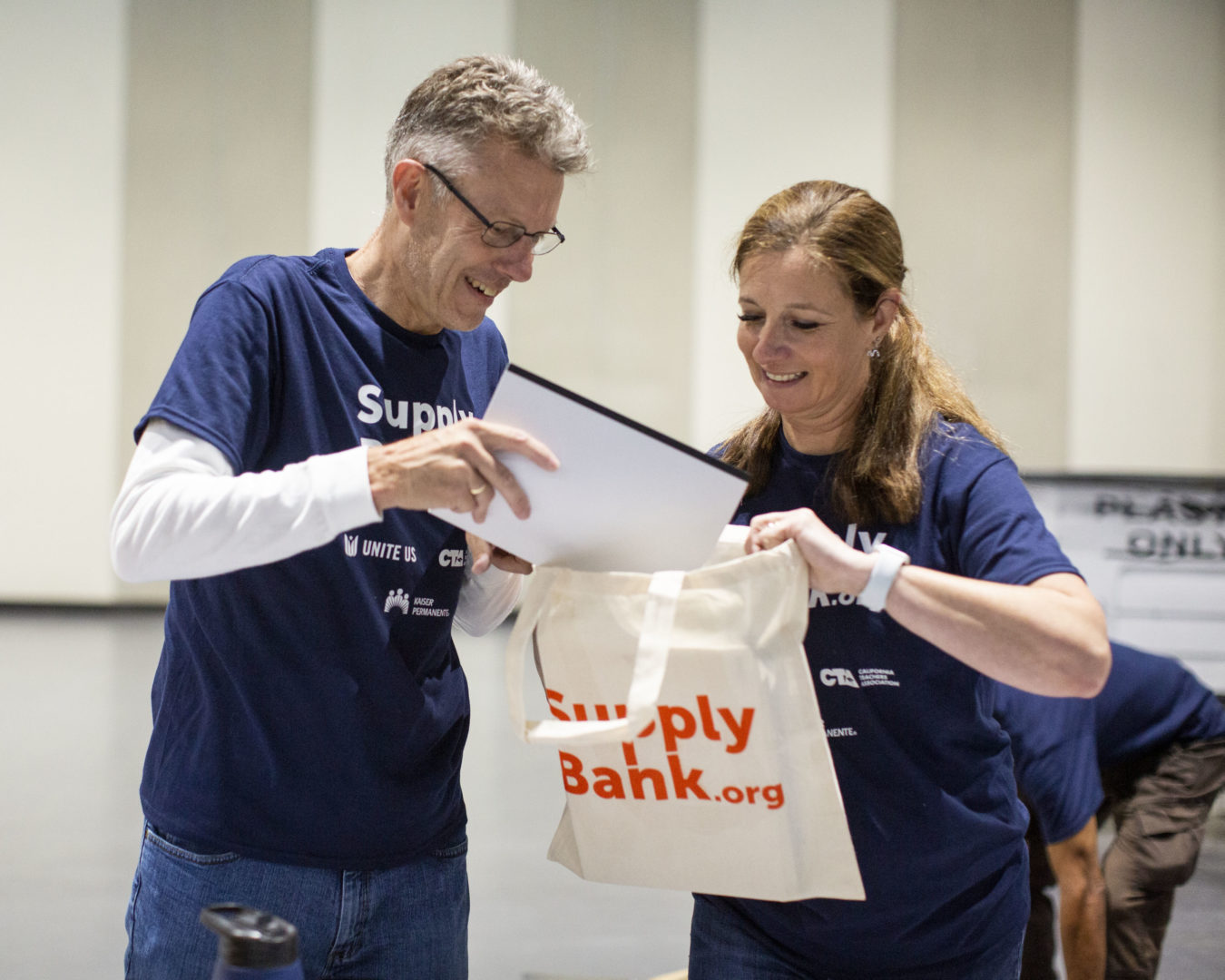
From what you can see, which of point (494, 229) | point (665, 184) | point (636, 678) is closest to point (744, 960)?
point (636, 678)

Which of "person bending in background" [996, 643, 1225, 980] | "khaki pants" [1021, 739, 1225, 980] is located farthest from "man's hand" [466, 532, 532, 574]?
"khaki pants" [1021, 739, 1225, 980]

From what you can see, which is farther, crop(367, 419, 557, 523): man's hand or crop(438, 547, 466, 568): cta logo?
crop(438, 547, 466, 568): cta logo

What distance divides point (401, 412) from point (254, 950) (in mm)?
768

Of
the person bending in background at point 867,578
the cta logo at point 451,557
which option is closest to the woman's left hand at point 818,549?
the person bending in background at point 867,578

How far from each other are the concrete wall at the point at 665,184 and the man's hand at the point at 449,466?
6.79m

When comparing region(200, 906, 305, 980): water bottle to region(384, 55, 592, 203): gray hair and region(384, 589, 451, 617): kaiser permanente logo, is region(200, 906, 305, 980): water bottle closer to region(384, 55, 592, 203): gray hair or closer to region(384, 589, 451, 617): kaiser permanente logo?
region(384, 589, 451, 617): kaiser permanente logo

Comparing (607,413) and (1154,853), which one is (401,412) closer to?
(607,413)

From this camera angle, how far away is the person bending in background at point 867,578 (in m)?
1.36

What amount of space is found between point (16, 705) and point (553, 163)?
5.24 m

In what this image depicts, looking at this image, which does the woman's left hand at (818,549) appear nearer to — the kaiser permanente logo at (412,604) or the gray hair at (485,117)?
the kaiser permanente logo at (412,604)

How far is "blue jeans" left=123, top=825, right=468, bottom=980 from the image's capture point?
4.28 ft

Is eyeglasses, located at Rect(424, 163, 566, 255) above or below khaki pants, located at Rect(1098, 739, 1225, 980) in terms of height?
above

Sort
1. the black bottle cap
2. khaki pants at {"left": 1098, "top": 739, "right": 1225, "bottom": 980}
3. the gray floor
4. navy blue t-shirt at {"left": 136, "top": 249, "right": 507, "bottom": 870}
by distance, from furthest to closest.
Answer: the gray floor
khaki pants at {"left": 1098, "top": 739, "right": 1225, "bottom": 980}
navy blue t-shirt at {"left": 136, "top": 249, "right": 507, "bottom": 870}
the black bottle cap

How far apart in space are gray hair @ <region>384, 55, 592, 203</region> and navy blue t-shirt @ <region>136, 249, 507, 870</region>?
0.23 m
